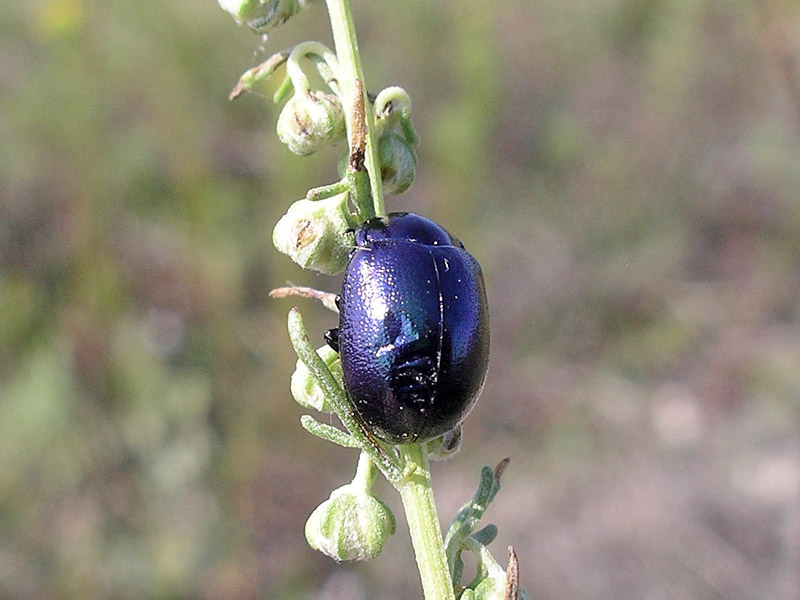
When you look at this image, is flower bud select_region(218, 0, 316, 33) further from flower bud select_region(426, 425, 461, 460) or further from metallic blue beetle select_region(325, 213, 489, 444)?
flower bud select_region(426, 425, 461, 460)

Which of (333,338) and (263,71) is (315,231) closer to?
(333,338)

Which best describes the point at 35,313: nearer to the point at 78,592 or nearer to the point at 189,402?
the point at 189,402

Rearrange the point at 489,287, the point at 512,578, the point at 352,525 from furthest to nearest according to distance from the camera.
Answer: the point at 489,287 < the point at 352,525 < the point at 512,578

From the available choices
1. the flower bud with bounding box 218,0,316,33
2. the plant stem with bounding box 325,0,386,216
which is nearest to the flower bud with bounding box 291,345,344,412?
the plant stem with bounding box 325,0,386,216

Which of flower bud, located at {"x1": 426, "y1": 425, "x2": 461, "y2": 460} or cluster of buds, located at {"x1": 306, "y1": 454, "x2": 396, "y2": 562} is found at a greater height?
flower bud, located at {"x1": 426, "y1": 425, "x2": 461, "y2": 460}

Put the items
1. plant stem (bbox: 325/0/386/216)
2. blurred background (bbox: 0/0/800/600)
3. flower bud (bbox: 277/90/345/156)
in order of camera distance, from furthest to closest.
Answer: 1. blurred background (bbox: 0/0/800/600)
2. flower bud (bbox: 277/90/345/156)
3. plant stem (bbox: 325/0/386/216)

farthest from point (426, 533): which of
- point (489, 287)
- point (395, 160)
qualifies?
point (489, 287)
